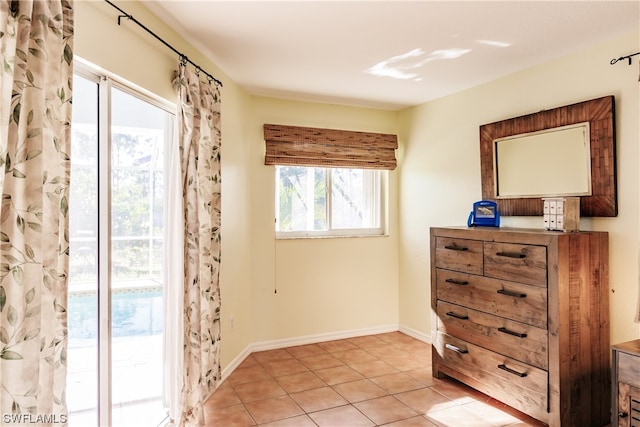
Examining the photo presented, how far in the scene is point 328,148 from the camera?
4066 mm

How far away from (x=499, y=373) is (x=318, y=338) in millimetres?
1902

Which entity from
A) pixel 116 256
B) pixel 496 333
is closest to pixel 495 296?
pixel 496 333

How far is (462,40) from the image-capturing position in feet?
8.33

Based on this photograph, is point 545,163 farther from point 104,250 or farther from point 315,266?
point 104,250

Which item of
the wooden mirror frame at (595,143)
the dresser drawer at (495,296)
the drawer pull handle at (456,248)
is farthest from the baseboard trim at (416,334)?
the wooden mirror frame at (595,143)

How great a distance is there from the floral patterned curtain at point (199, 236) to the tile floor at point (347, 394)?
12.2 inches

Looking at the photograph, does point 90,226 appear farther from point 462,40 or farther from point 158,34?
point 462,40

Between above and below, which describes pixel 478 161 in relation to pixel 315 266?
above

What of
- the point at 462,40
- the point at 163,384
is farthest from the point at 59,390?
the point at 462,40

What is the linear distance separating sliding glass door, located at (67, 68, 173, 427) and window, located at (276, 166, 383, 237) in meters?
1.70

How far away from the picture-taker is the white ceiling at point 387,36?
2.13 meters

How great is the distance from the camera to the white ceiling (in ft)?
6.99

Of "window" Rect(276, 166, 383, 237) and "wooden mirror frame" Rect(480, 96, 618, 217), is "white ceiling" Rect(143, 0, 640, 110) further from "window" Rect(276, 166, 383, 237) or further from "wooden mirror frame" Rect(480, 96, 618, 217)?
"window" Rect(276, 166, 383, 237)

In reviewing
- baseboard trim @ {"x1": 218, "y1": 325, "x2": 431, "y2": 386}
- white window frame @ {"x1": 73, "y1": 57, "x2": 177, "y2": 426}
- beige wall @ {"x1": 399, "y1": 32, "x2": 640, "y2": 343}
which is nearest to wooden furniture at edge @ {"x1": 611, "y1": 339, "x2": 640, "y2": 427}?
beige wall @ {"x1": 399, "y1": 32, "x2": 640, "y2": 343}
